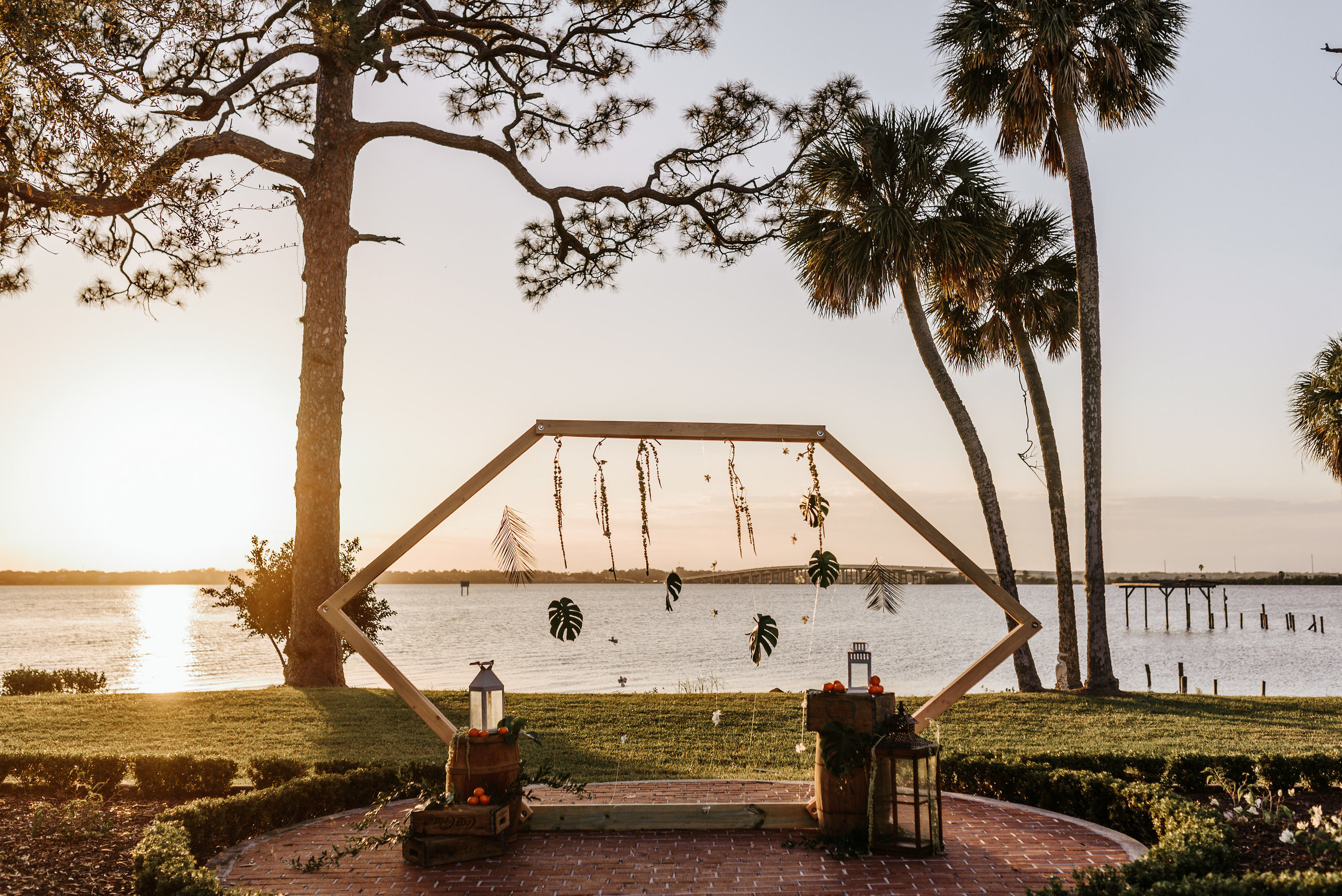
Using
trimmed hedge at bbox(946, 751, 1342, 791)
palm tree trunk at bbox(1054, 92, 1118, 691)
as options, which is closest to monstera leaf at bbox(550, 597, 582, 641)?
trimmed hedge at bbox(946, 751, 1342, 791)

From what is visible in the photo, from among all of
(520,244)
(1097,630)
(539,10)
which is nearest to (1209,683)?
(1097,630)

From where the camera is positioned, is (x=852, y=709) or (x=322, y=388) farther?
(x=322, y=388)

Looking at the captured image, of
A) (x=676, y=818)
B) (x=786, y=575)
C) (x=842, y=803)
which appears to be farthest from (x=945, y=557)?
(x=676, y=818)

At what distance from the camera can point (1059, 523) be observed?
16984 millimetres

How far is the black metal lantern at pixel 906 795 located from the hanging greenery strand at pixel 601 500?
87.0 inches

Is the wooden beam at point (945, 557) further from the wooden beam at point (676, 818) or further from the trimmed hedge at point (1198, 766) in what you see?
the trimmed hedge at point (1198, 766)

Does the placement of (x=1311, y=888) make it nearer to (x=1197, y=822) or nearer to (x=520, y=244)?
(x=1197, y=822)

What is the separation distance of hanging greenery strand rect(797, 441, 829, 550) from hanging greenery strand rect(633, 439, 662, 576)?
108cm

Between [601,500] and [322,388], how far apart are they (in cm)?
888

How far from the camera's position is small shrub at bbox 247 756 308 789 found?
8.16 meters

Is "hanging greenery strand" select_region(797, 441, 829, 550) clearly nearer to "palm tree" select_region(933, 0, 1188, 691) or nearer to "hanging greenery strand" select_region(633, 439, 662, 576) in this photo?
"hanging greenery strand" select_region(633, 439, 662, 576)

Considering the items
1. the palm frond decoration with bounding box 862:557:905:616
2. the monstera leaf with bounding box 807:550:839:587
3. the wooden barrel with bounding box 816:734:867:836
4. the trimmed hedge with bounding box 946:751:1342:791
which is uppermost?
the monstera leaf with bounding box 807:550:839:587

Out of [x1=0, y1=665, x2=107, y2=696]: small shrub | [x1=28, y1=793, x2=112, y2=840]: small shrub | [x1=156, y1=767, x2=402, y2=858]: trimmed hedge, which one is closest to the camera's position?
[x1=156, y1=767, x2=402, y2=858]: trimmed hedge

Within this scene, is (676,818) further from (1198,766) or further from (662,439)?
(1198,766)
